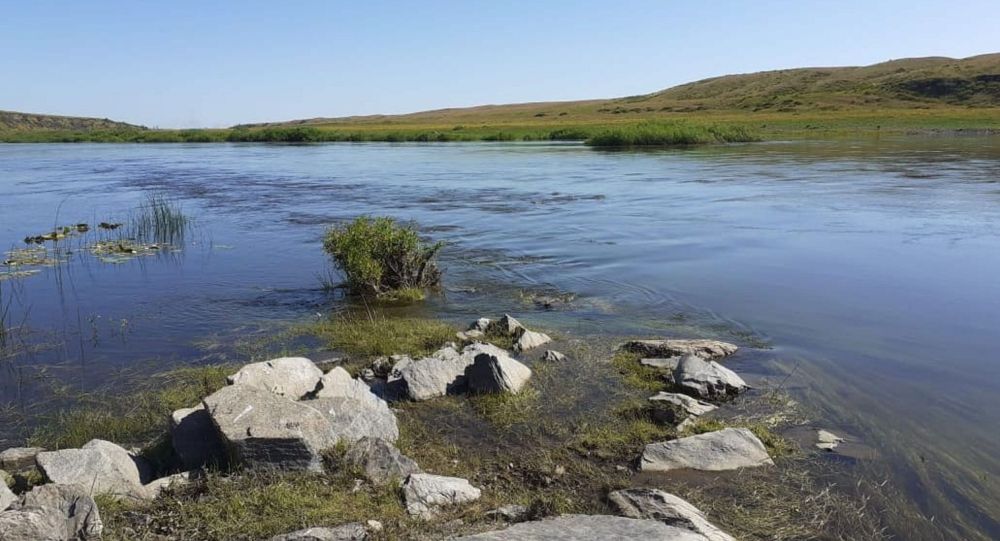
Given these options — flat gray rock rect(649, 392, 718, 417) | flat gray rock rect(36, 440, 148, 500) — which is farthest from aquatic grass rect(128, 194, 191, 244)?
flat gray rock rect(649, 392, 718, 417)

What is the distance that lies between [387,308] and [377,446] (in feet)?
22.5

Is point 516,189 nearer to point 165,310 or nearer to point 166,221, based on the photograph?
point 166,221

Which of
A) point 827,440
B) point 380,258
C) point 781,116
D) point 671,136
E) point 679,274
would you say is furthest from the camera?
point 781,116

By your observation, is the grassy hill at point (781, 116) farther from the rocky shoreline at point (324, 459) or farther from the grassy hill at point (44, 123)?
the rocky shoreline at point (324, 459)

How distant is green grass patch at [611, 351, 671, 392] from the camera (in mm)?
8891

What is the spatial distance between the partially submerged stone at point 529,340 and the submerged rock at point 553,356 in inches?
16.7

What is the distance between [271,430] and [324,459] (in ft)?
1.69

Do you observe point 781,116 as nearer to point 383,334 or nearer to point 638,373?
point 383,334

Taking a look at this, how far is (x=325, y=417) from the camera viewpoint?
6.68 meters

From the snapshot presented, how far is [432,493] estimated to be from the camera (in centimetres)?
598

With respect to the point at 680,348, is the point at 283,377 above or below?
above

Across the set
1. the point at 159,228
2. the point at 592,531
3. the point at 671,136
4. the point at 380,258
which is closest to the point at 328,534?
the point at 592,531

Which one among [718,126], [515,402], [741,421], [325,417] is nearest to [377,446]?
[325,417]

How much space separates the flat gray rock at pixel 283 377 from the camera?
7716 mm
